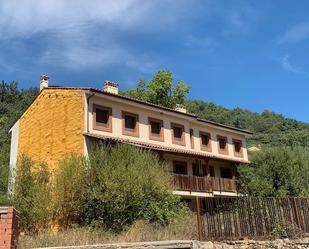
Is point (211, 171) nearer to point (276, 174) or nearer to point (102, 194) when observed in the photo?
point (276, 174)

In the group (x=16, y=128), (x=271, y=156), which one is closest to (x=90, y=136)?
(x=16, y=128)

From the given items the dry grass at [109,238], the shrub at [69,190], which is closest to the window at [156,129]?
the shrub at [69,190]

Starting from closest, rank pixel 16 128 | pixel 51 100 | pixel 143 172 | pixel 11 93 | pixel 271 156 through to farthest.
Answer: pixel 143 172, pixel 51 100, pixel 16 128, pixel 271 156, pixel 11 93

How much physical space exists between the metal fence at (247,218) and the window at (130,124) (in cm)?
1407

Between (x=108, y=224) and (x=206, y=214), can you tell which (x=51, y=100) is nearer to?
(x=108, y=224)

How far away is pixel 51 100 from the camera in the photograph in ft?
97.0

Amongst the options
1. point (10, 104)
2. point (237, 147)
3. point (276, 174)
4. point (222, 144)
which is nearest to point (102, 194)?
point (276, 174)

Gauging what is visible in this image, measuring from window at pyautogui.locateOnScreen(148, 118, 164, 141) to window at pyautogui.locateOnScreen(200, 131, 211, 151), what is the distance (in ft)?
19.3

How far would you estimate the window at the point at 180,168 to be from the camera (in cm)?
3348

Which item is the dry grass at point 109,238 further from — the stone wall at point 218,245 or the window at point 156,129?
the window at point 156,129

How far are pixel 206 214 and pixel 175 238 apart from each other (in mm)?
1459

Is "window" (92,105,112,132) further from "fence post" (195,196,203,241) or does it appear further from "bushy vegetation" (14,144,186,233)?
"fence post" (195,196,203,241)

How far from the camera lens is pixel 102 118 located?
92.8ft

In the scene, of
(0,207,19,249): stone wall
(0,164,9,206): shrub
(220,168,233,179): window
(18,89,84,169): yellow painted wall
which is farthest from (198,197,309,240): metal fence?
(220,168,233,179): window
